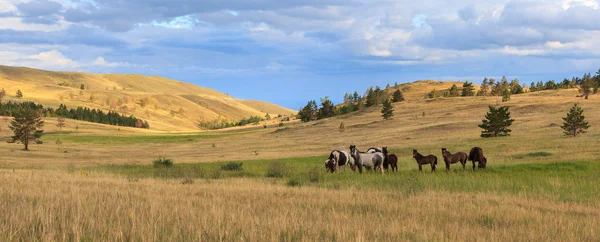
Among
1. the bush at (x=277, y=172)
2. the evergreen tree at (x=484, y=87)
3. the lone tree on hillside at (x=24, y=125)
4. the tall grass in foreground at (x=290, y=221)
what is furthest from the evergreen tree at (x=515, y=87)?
the tall grass in foreground at (x=290, y=221)

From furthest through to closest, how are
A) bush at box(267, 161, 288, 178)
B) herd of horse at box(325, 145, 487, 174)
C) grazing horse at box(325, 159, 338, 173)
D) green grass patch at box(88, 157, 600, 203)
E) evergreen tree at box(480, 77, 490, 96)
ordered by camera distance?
evergreen tree at box(480, 77, 490, 96)
grazing horse at box(325, 159, 338, 173)
bush at box(267, 161, 288, 178)
herd of horse at box(325, 145, 487, 174)
green grass patch at box(88, 157, 600, 203)

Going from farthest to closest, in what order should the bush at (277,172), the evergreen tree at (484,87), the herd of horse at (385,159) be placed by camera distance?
the evergreen tree at (484,87)
the bush at (277,172)
the herd of horse at (385,159)

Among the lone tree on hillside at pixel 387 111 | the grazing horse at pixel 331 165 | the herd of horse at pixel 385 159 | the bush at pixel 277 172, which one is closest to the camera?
the herd of horse at pixel 385 159

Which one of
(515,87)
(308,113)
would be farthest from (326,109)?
(515,87)

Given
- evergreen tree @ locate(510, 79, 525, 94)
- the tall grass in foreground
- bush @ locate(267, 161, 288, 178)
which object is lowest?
bush @ locate(267, 161, 288, 178)

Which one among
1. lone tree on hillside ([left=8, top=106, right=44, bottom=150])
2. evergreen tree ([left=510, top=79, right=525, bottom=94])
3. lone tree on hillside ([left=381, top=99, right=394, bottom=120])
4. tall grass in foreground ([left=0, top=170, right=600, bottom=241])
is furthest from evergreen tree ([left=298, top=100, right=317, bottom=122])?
tall grass in foreground ([left=0, top=170, right=600, bottom=241])

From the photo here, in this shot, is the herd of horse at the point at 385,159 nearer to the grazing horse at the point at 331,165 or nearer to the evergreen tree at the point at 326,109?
the grazing horse at the point at 331,165

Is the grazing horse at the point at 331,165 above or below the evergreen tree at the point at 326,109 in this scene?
below

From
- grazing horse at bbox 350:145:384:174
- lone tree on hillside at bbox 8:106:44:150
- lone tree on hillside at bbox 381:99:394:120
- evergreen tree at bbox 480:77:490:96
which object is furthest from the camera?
evergreen tree at bbox 480:77:490:96

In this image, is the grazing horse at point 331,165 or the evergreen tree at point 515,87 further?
the evergreen tree at point 515,87

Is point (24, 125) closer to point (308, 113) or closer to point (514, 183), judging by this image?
point (514, 183)

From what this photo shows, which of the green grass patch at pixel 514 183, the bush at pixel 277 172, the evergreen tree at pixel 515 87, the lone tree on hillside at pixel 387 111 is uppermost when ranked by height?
the evergreen tree at pixel 515 87

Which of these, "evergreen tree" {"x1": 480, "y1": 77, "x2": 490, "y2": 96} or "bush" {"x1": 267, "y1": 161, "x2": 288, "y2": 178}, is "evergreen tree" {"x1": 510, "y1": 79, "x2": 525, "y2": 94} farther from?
"bush" {"x1": 267, "y1": 161, "x2": 288, "y2": 178}

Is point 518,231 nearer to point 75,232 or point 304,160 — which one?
point 75,232
